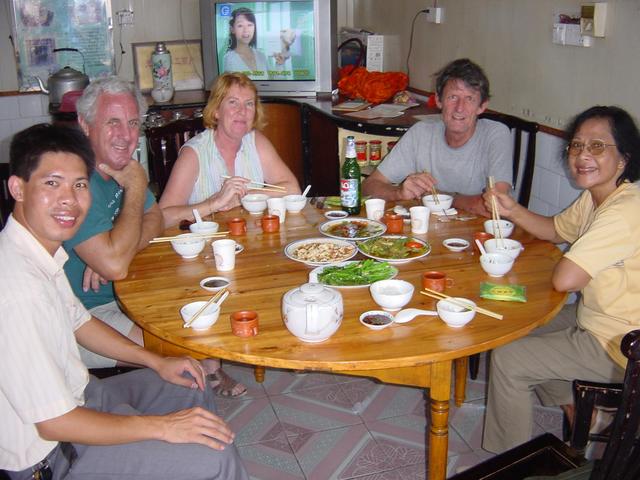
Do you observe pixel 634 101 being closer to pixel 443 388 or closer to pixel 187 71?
pixel 443 388

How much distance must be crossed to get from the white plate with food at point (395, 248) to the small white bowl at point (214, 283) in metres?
0.44

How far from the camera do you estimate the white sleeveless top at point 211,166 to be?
271 centimetres

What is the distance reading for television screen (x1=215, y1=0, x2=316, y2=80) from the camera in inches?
177

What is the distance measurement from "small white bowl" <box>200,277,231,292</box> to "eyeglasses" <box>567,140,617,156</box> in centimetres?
109

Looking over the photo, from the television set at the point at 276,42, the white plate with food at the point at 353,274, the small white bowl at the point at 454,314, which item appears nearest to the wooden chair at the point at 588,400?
the small white bowl at the point at 454,314

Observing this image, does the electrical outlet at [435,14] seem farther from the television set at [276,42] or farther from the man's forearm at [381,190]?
the man's forearm at [381,190]

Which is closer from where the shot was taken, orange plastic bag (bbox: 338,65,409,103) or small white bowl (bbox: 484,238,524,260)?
small white bowl (bbox: 484,238,524,260)

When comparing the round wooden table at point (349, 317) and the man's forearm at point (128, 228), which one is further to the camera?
the man's forearm at point (128, 228)

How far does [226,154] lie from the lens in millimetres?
2807

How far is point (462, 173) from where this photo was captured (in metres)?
2.84

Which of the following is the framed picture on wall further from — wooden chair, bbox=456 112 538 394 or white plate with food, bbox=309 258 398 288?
white plate with food, bbox=309 258 398 288

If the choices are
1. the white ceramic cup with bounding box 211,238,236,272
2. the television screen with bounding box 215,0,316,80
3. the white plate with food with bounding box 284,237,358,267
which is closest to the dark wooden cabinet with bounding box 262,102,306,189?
the television screen with bounding box 215,0,316,80

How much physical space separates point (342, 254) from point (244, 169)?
980 millimetres

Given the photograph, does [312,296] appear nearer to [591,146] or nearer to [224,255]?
[224,255]
